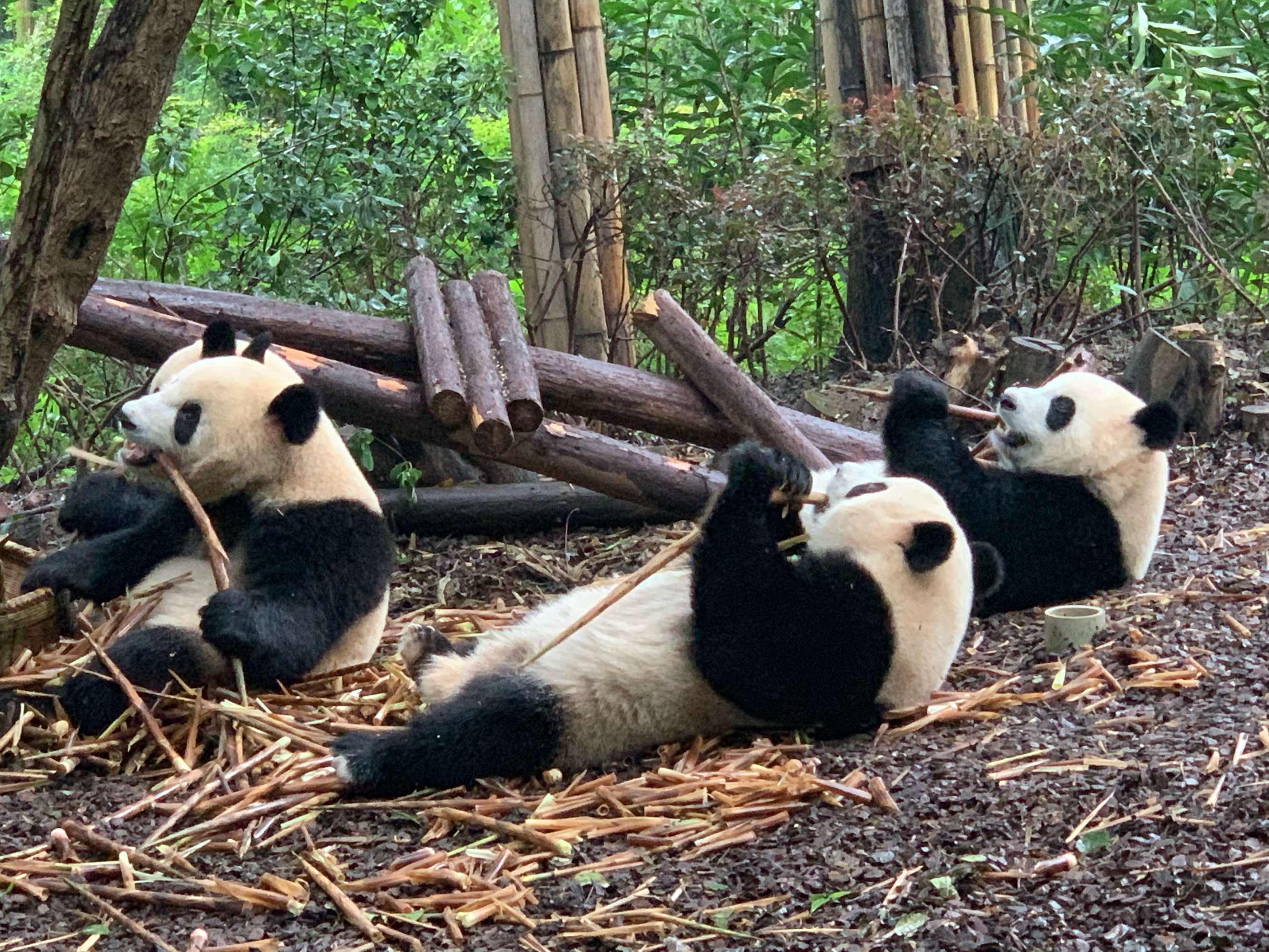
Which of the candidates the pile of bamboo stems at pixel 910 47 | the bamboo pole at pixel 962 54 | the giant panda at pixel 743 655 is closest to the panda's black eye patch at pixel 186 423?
the giant panda at pixel 743 655

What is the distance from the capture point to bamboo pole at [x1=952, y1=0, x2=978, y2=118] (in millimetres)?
8031

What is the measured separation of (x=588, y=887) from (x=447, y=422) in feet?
7.60

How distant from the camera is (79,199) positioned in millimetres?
2297

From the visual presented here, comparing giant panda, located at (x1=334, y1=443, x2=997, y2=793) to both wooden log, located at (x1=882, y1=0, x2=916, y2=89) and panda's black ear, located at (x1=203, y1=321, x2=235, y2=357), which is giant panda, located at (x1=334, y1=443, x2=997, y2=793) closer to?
panda's black ear, located at (x1=203, y1=321, x2=235, y2=357)

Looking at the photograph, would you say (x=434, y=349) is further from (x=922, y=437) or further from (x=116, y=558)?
(x=922, y=437)

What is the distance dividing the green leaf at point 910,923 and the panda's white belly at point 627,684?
40.8 inches

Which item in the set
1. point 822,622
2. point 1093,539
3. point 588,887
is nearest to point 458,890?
point 588,887

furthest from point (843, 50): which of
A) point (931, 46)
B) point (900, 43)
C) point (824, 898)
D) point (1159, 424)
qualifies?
point (824, 898)

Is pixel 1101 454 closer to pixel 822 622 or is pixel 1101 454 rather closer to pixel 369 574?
pixel 822 622

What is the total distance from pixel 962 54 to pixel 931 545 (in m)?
5.57

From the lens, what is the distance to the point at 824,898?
2660mm

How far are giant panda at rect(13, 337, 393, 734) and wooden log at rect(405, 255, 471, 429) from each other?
627 millimetres

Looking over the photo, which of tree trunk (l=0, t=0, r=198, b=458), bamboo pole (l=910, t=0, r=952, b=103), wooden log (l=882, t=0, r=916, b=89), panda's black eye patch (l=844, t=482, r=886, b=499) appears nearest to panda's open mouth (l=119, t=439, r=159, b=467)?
tree trunk (l=0, t=0, r=198, b=458)

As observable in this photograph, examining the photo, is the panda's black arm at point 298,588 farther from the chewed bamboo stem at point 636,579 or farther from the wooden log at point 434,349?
the wooden log at point 434,349
